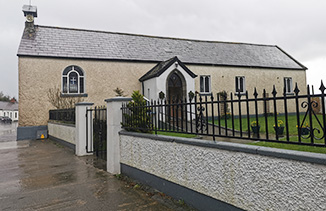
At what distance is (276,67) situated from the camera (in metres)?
21.2

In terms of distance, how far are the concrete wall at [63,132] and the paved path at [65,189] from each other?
2.42m

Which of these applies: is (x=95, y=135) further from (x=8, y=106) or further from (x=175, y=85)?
(x=8, y=106)

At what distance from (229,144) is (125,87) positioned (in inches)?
574

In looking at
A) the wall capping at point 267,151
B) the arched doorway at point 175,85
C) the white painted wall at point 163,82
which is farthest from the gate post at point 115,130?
the arched doorway at point 175,85

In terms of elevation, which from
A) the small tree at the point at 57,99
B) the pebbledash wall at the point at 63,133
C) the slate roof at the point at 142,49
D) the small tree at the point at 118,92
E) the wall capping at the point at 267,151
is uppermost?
the slate roof at the point at 142,49

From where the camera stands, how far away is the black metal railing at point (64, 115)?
979 cm

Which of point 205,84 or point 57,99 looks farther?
point 205,84

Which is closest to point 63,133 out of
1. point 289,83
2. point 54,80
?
point 54,80

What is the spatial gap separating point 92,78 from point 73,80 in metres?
1.38

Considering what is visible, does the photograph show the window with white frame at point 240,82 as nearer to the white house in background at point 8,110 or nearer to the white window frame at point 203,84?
the white window frame at point 203,84

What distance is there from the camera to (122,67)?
1686 cm

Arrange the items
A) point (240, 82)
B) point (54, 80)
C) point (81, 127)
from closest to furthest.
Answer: point (81, 127) < point (54, 80) < point (240, 82)

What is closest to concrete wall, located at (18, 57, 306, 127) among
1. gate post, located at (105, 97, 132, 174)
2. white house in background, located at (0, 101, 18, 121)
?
gate post, located at (105, 97, 132, 174)

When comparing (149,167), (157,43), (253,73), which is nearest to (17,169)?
(149,167)
